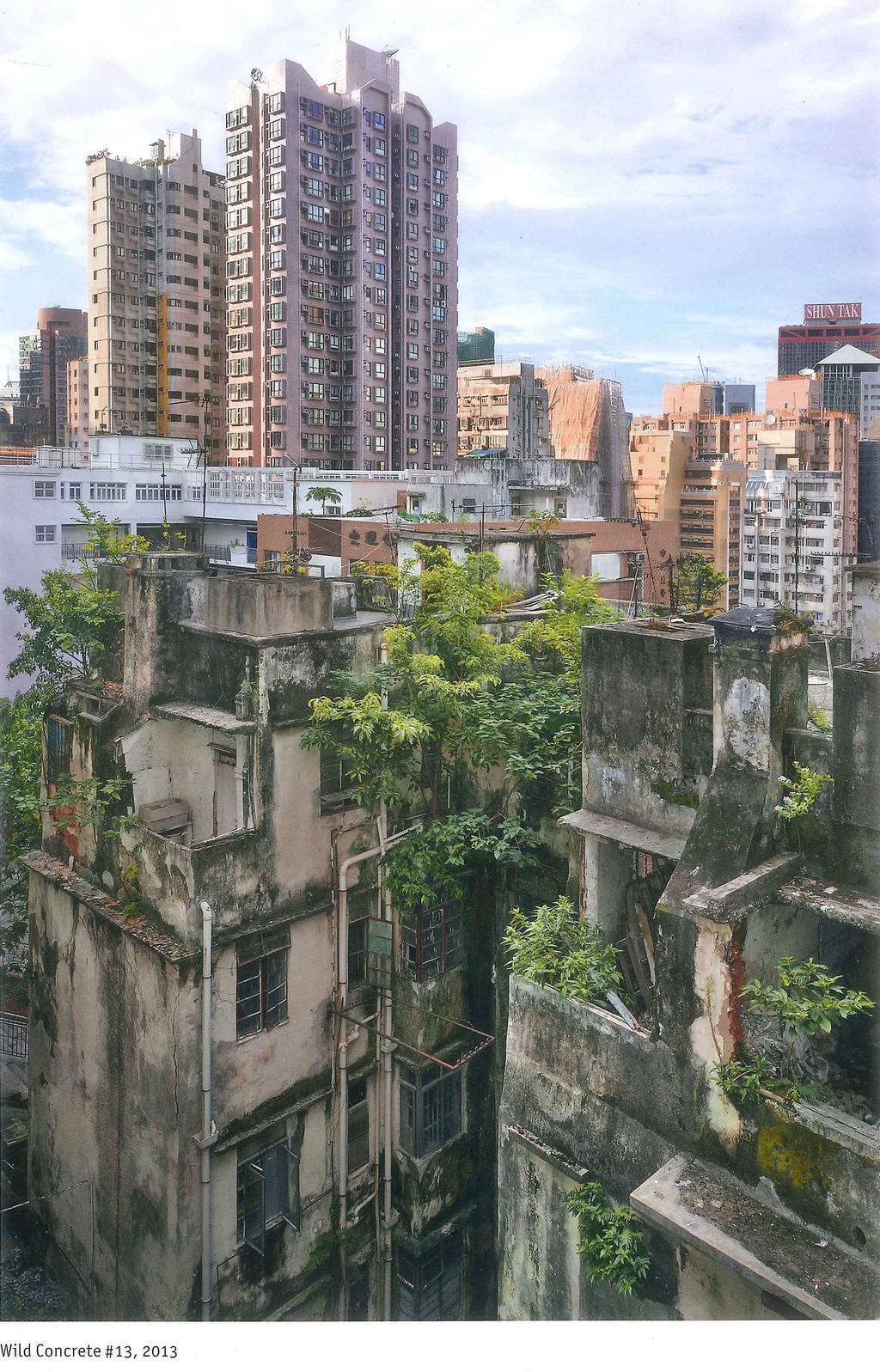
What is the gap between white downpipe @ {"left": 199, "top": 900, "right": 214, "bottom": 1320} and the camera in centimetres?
771

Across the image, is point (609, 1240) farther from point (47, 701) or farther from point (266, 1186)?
point (47, 701)

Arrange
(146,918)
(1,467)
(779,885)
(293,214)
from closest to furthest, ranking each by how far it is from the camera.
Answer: (779,885) → (146,918) → (1,467) → (293,214)

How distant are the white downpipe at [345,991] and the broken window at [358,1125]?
9cm

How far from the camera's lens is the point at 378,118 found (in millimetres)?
36344

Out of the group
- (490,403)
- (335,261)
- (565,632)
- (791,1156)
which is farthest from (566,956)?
(490,403)

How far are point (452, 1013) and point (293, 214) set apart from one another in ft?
108

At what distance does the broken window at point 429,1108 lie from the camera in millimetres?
9305

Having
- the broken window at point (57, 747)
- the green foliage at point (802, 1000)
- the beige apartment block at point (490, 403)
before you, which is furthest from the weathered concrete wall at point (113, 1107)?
the beige apartment block at point (490, 403)

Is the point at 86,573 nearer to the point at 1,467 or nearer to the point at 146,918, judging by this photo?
the point at 1,467

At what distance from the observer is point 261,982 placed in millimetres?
8281

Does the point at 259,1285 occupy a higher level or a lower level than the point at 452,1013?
lower

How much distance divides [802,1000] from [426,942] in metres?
4.78

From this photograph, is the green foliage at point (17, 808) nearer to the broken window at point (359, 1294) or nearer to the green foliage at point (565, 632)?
the broken window at point (359, 1294)
